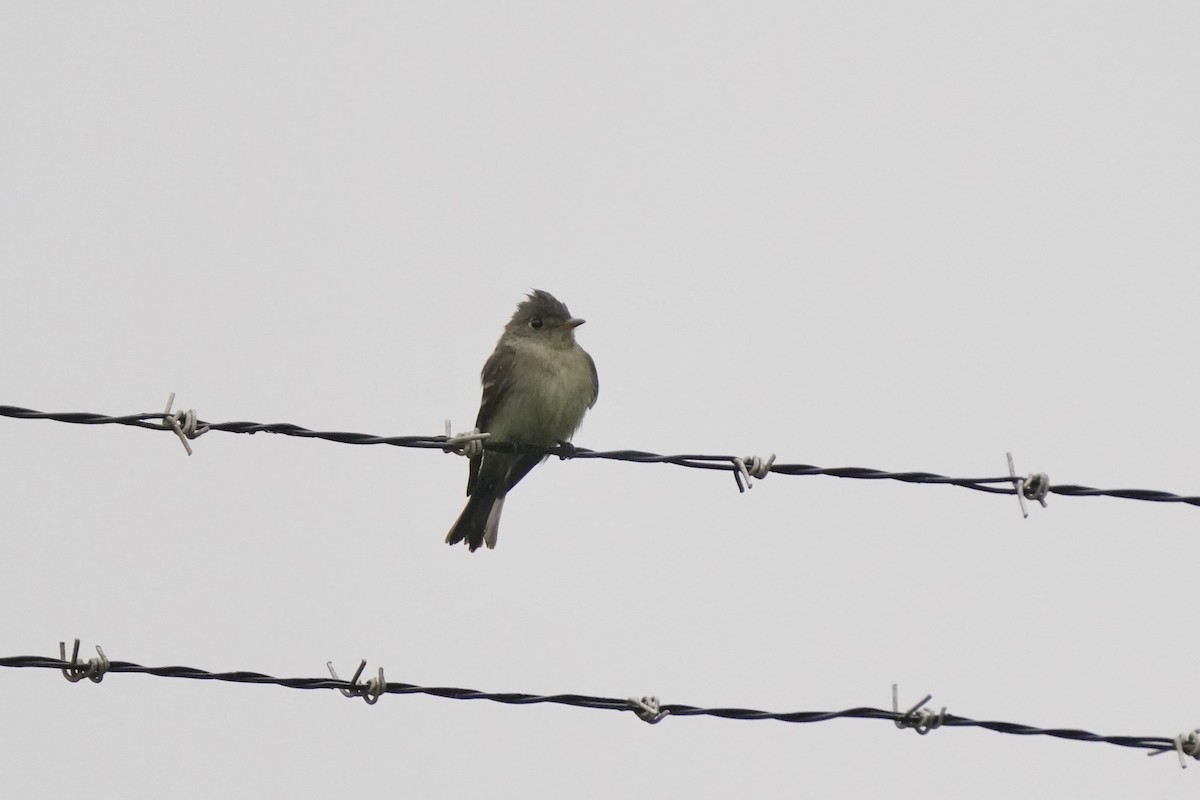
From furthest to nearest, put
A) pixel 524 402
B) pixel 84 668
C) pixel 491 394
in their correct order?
pixel 491 394 → pixel 524 402 → pixel 84 668

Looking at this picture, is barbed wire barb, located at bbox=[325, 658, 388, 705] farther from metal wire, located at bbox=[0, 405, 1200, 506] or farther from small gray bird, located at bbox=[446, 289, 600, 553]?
small gray bird, located at bbox=[446, 289, 600, 553]

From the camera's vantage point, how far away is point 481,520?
32.7 ft

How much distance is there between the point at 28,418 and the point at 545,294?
5.32 m

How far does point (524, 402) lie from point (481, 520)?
2.95 feet

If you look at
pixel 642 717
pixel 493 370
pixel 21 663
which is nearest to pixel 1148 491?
pixel 642 717

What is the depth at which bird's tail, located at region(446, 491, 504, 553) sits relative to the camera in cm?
990

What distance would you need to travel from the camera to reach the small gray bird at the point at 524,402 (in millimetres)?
9523

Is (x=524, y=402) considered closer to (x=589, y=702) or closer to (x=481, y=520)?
(x=481, y=520)

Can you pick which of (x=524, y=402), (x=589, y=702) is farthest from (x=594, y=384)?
(x=589, y=702)

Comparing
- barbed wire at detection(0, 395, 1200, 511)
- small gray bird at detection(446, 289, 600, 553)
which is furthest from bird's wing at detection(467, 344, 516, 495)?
barbed wire at detection(0, 395, 1200, 511)

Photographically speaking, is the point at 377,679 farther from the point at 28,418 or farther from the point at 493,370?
the point at 493,370

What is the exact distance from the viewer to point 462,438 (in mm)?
6328

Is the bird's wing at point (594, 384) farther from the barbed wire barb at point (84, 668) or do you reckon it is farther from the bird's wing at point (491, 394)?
the barbed wire barb at point (84, 668)

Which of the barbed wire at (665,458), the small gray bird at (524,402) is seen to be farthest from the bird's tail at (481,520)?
the barbed wire at (665,458)
